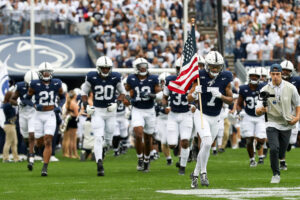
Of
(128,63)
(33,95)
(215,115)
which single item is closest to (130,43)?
(128,63)

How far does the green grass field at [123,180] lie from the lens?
11.9 meters

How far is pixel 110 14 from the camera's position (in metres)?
31.7

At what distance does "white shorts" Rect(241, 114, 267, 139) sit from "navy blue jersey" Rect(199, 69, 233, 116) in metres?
5.49

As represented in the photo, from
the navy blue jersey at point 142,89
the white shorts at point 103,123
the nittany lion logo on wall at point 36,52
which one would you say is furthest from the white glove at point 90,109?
the nittany lion logo on wall at point 36,52

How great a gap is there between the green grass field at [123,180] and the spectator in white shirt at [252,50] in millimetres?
12574

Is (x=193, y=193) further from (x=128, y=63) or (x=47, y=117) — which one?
(x=128, y=63)

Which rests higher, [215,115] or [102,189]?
[215,115]

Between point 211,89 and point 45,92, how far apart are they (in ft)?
14.4

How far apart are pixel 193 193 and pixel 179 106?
490 centimetres

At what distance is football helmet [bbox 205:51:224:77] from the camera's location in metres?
12.9

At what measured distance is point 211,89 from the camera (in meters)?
13.1

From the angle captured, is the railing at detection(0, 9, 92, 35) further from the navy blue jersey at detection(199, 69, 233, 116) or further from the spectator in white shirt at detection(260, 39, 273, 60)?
the navy blue jersey at detection(199, 69, 233, 116)

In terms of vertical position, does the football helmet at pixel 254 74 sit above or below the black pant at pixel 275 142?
above

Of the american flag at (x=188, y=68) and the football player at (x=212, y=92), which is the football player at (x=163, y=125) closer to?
the american flag at (x=188, y=68)
